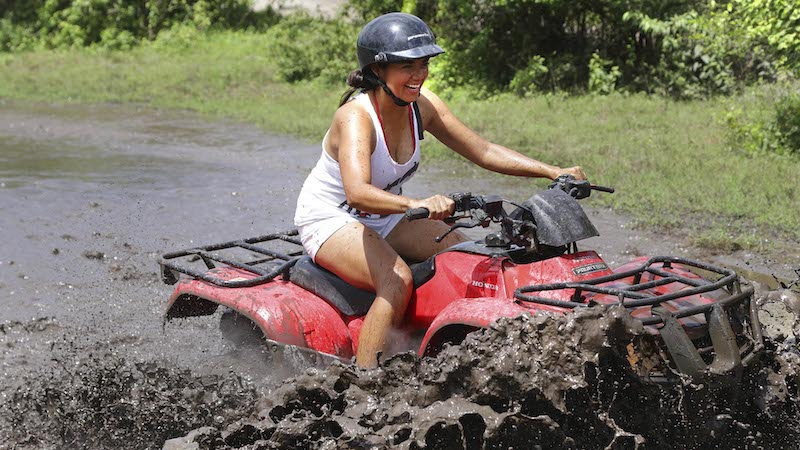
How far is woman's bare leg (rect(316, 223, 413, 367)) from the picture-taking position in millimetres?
4719

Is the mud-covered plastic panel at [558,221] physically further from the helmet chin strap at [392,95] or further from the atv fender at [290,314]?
the atv fender at [290,314]

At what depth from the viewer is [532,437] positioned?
3.95m

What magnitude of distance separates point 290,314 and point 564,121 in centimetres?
928

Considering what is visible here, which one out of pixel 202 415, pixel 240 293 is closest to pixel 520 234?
pixel 240 293

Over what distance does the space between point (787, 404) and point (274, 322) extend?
2247 millimetres

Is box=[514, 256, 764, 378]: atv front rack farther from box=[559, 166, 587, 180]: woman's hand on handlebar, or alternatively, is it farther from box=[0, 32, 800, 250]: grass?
box=[0, 32, 800, 250]: grass

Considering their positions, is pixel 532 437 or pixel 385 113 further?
pixel 385 113

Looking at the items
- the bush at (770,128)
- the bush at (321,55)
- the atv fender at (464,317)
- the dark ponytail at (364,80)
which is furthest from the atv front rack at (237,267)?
the bush at (321,55)

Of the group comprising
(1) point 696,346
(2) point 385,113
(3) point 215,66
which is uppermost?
(2) point 385,113

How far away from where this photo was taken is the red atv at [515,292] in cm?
398

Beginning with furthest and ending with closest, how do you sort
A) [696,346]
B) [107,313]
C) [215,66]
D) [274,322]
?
[215,66] < [107,313] < [274,322] < [696,346]

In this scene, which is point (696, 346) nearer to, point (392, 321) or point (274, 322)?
point (392, 321)

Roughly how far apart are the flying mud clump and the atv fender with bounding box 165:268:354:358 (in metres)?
0.66

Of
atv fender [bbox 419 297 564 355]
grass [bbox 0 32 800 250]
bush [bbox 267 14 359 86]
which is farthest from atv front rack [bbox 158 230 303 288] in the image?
bush [bbox 267 14 359 86]
